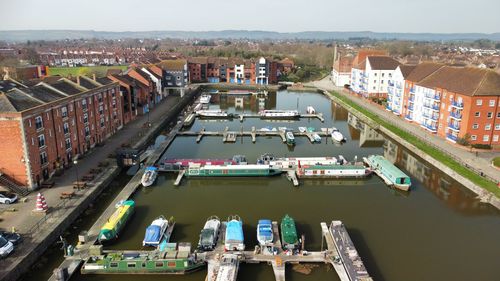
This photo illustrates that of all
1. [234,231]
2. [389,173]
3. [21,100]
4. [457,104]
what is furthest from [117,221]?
[457,104]

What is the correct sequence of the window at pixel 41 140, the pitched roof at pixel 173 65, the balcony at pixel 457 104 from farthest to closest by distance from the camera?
the pitched roof at pixel 173 65 → the balcony at pixel 457 104 → the window at pixel 41 140

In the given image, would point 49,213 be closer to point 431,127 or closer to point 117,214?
point 117,214

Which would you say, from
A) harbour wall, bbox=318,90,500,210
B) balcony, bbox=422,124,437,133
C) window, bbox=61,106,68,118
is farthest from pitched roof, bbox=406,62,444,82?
window, bbox=61,106,68,118

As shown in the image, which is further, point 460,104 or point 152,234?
point 460,104

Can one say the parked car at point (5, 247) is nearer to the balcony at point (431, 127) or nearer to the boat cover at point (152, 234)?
the boat cover at point (152, 234)

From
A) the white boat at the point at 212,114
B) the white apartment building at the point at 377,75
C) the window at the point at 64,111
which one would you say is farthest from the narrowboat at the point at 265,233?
the white apartment building at the point at 377,75
